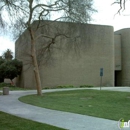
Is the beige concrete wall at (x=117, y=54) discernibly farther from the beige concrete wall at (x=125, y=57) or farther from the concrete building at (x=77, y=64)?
the concrete building at (x=77, y=64)

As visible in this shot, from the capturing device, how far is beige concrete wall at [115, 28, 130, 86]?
45.9 m

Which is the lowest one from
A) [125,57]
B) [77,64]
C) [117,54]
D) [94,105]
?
[94,105]

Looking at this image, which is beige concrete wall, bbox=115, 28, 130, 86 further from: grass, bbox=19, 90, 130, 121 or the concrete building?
grass, bbox=19, 90, 130, 121

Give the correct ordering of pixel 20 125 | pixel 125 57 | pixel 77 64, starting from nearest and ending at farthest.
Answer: pixel 20 125 → pixel 77 64 → pixel 125 57

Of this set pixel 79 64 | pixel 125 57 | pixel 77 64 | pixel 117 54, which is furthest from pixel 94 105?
pixel 125 57

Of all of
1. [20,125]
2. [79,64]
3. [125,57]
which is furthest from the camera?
Answer: [125,57]

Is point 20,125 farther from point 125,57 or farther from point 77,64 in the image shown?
point 125,57

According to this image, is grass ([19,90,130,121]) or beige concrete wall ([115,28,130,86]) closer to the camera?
grass ([19,90,130,121])

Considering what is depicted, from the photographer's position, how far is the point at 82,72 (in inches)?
1513

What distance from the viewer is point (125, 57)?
4631 cm

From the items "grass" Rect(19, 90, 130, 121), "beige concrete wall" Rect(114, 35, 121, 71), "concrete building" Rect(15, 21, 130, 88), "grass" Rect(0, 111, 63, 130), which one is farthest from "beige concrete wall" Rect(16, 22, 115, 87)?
"grass" Rect(0, 111, 63, 130)

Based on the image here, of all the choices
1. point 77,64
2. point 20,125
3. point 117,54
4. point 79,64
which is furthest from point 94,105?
point 117,54

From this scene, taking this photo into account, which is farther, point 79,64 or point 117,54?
point 117,54

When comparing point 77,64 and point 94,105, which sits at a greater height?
point 77,64
